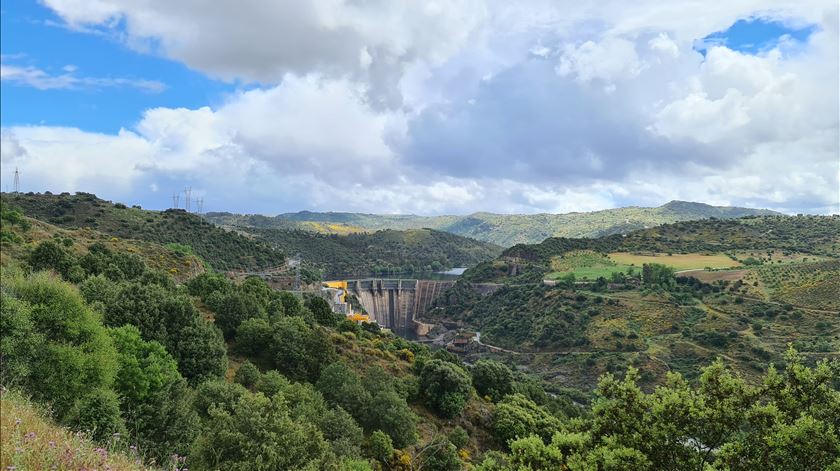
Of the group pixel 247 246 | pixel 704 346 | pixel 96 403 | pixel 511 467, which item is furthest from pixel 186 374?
pixel 247 246

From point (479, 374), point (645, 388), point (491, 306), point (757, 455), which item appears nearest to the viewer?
point (757, 455)

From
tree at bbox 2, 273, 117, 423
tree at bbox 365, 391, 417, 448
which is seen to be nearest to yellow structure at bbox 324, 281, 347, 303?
tree at bbox 365, 391, 417, 448

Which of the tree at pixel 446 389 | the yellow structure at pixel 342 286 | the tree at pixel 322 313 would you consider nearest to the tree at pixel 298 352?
the tree at pixel 446 389

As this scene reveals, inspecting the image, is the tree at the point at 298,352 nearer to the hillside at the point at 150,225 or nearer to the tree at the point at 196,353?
the tree at the point at 196,353

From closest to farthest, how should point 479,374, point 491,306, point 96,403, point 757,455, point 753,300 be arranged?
point 757,455 < point 96,403 < point 479,374 < point 753,300 < point 491,306

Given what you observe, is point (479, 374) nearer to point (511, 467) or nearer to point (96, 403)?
point (511, 467)

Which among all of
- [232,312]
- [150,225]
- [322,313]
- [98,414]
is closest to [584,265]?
[322,313]

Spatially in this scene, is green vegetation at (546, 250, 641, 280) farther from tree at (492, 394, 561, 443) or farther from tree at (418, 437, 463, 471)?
tree at (418, 437, 463, 471)
